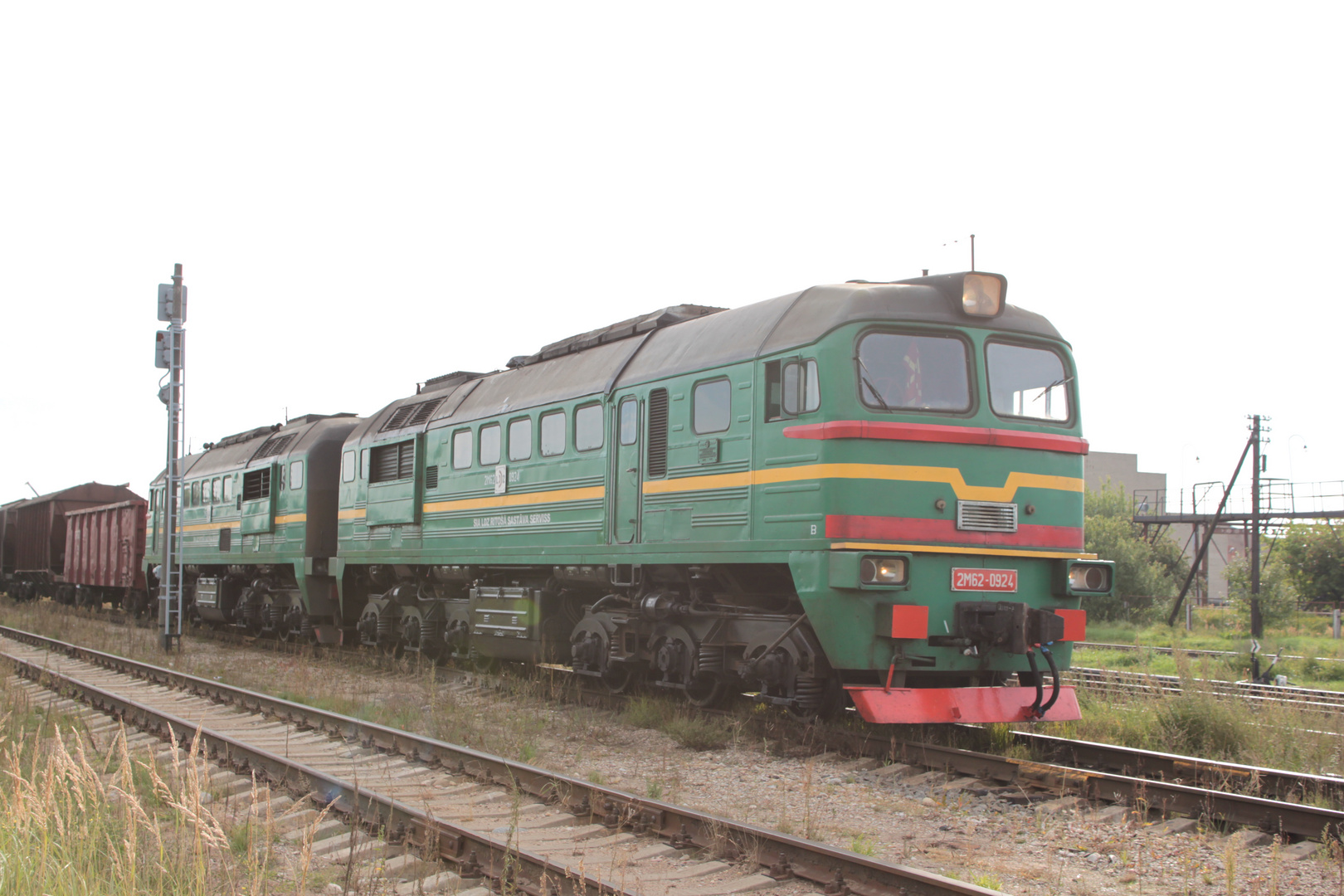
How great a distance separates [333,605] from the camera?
18.1m

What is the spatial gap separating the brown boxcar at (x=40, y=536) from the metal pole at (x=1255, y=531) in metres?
32.8

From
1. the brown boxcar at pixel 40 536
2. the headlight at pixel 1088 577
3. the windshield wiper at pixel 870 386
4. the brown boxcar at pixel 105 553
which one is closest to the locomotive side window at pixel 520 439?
the windshield wiper at pixel 870 386

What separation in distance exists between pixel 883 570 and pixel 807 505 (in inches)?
30.7

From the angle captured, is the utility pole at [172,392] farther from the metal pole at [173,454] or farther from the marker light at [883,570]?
the marker light at [883,570]

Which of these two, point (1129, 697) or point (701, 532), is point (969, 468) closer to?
point (701, 532)

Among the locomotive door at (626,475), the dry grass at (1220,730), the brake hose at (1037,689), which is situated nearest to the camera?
the brake hose at (1037,689)

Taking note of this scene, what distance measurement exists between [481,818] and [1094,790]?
4029 millimetres

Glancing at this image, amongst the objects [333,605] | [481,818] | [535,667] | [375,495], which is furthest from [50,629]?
[481,818]

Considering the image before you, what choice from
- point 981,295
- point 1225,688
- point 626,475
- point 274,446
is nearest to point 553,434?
point 626,475

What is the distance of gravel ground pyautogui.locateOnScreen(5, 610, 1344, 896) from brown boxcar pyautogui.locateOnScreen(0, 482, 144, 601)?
97.8ft

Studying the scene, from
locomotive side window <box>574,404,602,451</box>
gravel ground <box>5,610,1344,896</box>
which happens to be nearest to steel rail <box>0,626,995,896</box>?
gravel ground <box>5,610,1344,896</box>

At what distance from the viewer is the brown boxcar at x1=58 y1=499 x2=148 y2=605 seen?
90.3ft

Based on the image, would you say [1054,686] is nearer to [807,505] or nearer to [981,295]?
[807,505]

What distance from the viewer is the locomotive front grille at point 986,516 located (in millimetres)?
8773
